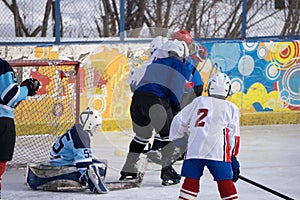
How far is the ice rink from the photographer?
5.17 metres

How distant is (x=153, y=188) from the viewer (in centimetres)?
544

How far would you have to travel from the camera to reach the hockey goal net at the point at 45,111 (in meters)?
7.15

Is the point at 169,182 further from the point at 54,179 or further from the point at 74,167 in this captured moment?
the point at 54,179

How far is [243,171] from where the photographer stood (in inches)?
239

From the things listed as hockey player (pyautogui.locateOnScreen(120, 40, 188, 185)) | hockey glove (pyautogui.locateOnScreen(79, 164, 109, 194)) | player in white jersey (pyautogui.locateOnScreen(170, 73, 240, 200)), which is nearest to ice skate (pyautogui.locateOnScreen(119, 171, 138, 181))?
hockey player (pyautogui.locateOnScreen(120, 40, 188, 185))

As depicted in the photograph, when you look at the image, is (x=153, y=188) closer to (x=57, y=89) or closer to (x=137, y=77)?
(x=137, y=77)

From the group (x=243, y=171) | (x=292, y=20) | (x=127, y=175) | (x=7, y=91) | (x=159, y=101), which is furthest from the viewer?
(x=292, y=20)

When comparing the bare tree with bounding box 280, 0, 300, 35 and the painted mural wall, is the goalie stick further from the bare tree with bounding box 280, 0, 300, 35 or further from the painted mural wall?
the bare tree with bounding box 280, 0, 300, 35

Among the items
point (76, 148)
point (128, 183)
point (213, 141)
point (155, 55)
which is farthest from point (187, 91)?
point (213, 141)

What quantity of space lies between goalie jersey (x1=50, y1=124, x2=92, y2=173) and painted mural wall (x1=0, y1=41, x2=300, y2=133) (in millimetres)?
2552

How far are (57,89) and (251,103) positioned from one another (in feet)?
8.00

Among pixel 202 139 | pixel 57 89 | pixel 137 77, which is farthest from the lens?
pixel 57 89

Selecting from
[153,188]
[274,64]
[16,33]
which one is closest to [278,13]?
[274,64]

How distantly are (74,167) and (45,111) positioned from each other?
7.54ft
